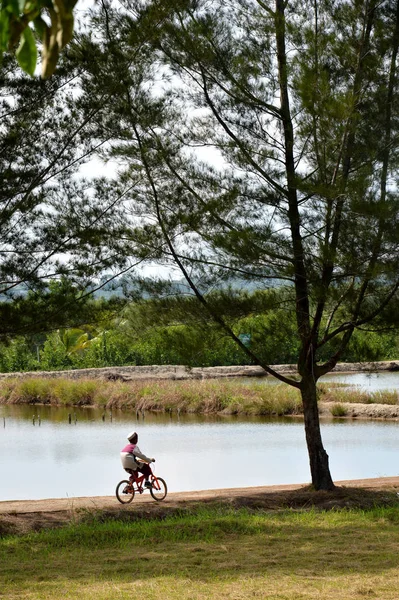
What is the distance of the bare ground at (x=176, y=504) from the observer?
9.08 metres

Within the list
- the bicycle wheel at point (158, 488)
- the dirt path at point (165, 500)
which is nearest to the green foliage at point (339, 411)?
the dirt path at point (165, 500)

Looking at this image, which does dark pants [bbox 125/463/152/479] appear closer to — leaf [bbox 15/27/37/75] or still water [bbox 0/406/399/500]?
still water [bbox 0/406/399/500]

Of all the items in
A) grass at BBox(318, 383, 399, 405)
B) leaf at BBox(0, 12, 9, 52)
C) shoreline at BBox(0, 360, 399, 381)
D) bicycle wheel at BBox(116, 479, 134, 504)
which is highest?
shoreline at BBox(0, 360, 399, 381)

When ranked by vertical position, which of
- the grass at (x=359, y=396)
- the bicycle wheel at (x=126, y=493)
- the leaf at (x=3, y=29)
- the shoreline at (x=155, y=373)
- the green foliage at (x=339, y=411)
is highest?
the shoreline at (x=155, y=373)

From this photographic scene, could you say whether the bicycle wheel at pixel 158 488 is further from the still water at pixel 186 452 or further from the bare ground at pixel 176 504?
the still water at pixel 186 452

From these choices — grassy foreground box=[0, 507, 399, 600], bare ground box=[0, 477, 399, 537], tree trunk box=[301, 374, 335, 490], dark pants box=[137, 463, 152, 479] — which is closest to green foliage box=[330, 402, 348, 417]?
bare ground box=[0, 477, 399, 537]

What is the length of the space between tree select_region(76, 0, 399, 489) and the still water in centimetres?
414

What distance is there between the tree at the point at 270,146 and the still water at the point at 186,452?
13.6 ft

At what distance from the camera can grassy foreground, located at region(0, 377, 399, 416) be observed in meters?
24.4

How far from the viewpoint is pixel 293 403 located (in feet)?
79.9

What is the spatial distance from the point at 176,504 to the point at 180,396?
52.1 ft

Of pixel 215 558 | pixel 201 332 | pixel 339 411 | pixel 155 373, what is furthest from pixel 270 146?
pixel 155 373

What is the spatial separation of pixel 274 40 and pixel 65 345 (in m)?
29.7

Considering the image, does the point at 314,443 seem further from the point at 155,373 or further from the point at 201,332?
the point at 155,373
